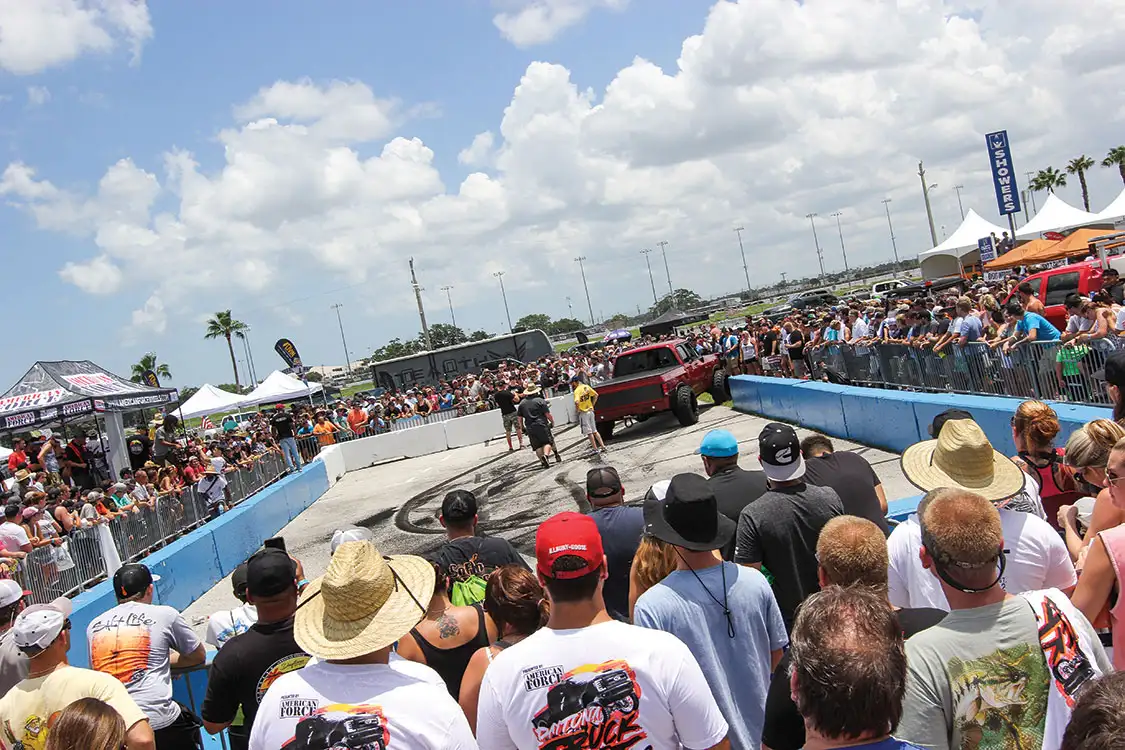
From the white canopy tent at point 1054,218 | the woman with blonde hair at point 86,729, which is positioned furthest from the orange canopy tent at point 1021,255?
the woman with blonde hair at point 86,729

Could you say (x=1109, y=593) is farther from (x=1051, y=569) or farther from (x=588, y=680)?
(x=588, y=680)

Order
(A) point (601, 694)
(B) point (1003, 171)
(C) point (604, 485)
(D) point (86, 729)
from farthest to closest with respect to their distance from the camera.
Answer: (B) point (1003, 171)
(C) point (604, 485)
(D) point (86, 729)
(A) point (601, 694)

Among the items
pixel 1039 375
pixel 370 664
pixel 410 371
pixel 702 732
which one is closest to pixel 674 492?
pixel 702 732

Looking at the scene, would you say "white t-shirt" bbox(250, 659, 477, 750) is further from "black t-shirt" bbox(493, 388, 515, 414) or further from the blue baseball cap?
"black t-shirt" bbox(493, 388, 515, 414)

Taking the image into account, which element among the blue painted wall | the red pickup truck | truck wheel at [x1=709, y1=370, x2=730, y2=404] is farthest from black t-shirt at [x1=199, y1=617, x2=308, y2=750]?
truck wheel at [x1=709, y1=370, x2=730, y2=404]

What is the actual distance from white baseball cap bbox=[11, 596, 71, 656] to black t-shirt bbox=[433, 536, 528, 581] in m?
1.66

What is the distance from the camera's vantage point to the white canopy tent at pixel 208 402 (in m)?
28.9

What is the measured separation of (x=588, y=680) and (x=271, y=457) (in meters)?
18.1

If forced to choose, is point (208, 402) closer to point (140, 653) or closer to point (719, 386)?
point (719, 386)

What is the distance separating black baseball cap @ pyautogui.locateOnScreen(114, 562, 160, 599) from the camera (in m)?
4.43

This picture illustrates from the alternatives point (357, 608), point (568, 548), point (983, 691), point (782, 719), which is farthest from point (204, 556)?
point (983, 691)

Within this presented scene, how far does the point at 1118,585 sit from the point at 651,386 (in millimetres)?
15005

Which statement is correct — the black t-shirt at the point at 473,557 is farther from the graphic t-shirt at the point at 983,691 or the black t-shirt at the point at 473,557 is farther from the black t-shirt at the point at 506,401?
the black t-shirt at the point at 506,401

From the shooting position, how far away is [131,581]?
448 cm
